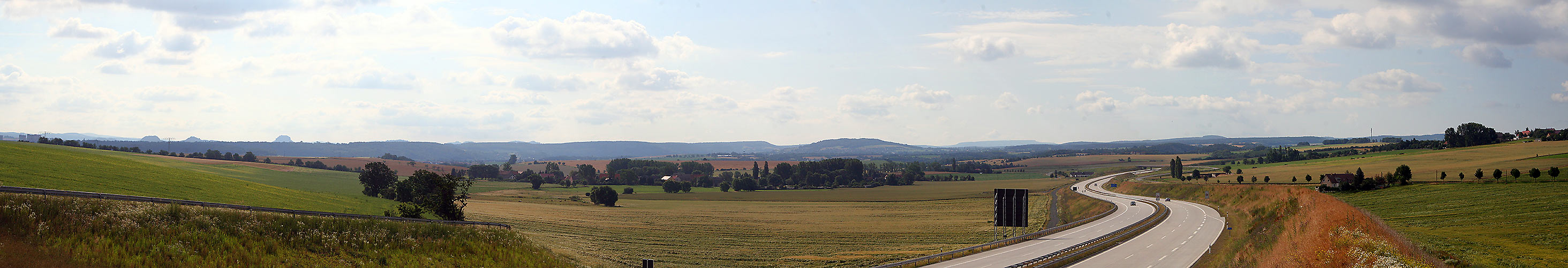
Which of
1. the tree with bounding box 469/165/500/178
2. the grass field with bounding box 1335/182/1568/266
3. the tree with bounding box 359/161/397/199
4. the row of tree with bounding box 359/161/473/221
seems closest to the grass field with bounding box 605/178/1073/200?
the tree with bounding box 359/161/397/199

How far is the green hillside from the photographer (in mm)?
43875

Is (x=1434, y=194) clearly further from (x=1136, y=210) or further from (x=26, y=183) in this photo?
(x=26, y=183)

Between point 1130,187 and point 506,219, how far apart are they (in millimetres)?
96966

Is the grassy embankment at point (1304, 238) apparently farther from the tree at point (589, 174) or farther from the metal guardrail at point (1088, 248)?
the tree at point (589, 174)

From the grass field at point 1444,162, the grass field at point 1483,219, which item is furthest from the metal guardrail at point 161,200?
the grass field at point 1444,162

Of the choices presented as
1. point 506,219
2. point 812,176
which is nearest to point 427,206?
point 506,219

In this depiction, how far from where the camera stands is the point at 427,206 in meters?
53.8

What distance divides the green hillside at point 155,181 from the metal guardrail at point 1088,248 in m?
45.1

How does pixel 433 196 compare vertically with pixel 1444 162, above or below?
below

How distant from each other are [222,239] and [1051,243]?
1606 inches

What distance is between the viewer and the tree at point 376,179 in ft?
283

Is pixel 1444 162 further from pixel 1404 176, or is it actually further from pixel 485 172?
pixel 485 172

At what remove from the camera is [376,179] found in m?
87.6

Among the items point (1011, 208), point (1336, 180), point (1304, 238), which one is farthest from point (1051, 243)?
point (1336, 180)
